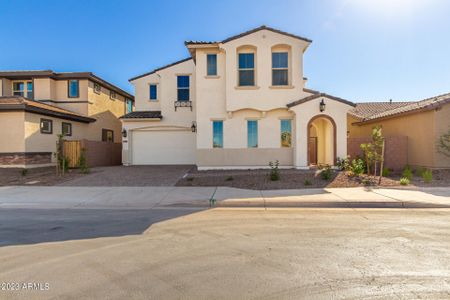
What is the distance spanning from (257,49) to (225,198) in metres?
9.40

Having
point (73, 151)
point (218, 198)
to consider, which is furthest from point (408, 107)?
point (73, 151)

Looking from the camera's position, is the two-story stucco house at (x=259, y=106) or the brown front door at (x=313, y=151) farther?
the brown front door at (x=313, y=151)

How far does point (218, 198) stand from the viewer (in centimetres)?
849

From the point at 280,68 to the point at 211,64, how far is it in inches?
153

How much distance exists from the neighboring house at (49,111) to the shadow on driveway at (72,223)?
9436 mm

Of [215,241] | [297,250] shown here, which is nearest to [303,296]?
[297,250]

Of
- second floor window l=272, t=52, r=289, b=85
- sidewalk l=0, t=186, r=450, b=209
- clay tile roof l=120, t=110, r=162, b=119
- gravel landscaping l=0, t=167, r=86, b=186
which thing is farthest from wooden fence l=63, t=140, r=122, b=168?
second floor window l=272, t=52, r=289, b=85

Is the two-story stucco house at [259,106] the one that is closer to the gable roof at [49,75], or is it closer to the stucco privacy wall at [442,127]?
the stucco privacy wall at [442,127]

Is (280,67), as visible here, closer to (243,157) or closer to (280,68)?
(280,68)

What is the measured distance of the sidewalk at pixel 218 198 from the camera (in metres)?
7.94

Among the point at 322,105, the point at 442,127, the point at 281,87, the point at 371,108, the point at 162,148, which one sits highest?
the point at 371,108

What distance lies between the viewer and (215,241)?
16.1 feet

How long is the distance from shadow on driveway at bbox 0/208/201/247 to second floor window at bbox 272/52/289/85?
9.72 metres

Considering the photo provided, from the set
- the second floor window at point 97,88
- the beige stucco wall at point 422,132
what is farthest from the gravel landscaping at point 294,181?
the second floor window at point 97,88
